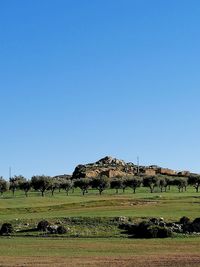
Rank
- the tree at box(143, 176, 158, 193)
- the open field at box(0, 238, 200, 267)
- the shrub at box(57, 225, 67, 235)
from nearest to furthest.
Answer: the open field at box(0, 238, 200, 267) < the shrub at box(57, 225, 67, 235) < the tree at box(143, 176, 158, 193)

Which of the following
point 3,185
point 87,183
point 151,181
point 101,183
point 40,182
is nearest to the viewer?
point 3,185

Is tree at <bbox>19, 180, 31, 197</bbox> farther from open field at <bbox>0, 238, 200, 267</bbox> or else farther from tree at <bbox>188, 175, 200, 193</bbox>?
open field at <bbox>0, 238, 200, 267</bbox>

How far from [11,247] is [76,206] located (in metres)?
49.4

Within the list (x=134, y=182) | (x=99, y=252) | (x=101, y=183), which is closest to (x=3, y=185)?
(x=101, y=183)

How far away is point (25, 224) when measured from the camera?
236ft

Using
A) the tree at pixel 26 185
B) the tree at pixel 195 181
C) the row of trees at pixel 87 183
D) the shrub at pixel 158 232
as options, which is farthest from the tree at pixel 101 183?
the shrub at pixel 158 232

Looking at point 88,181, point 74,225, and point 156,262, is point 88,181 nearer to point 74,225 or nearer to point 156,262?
point 74,225

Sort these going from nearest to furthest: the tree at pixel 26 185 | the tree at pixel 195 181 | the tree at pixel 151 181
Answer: the tree at pixel 26 185 → the tree at pixel 151 181 → the tree at pixel 195 181

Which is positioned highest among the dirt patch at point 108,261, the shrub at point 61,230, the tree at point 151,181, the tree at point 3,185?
the tree at point 151,181

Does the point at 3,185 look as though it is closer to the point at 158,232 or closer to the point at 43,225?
the point at 43,225

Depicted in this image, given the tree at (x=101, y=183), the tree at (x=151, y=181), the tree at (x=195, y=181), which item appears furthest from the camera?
the tree at (x=195, y=181)

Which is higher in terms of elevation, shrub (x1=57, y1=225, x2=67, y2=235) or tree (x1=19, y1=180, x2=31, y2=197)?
tree (x1=19, y1=180, x2=31, y2=197)

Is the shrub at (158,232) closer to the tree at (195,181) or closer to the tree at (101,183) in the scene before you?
the tree at (101,183)

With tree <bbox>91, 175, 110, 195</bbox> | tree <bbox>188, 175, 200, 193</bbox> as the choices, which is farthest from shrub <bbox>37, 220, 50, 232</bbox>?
tree <bbox>188, 175, 200, 193</bbox>
